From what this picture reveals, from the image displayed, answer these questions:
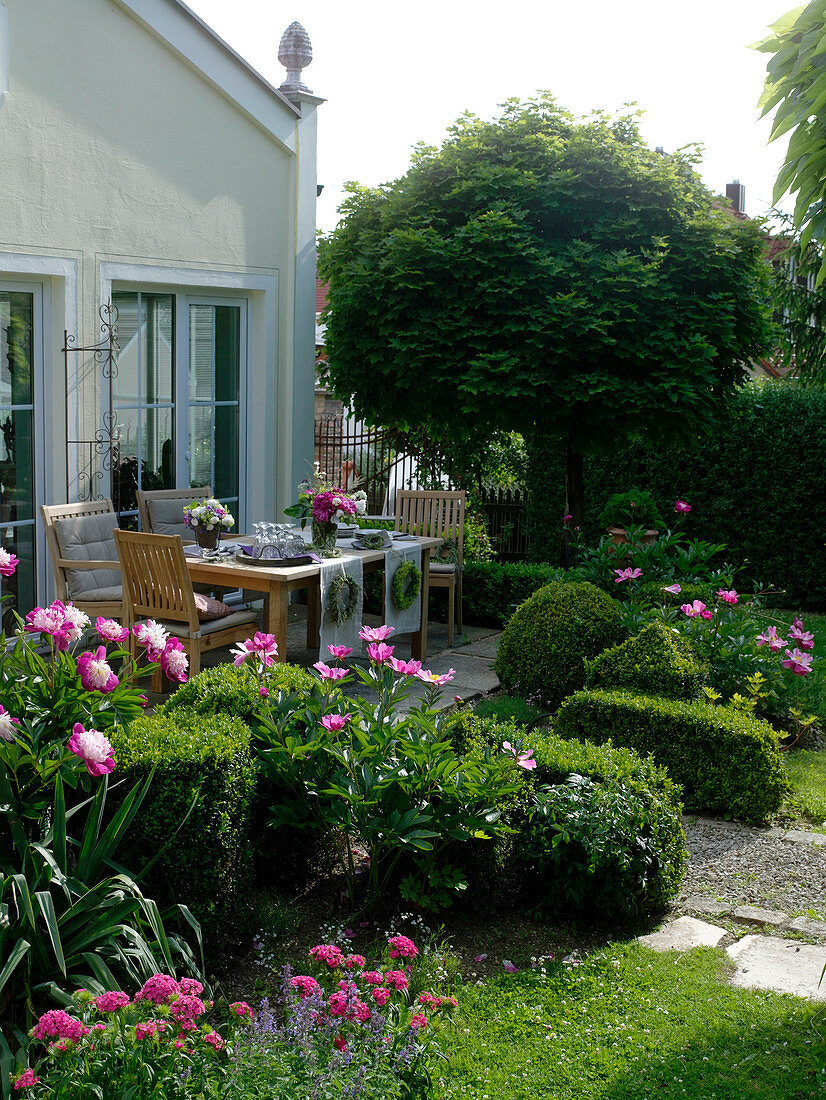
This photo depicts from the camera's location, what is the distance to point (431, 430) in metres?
9.39

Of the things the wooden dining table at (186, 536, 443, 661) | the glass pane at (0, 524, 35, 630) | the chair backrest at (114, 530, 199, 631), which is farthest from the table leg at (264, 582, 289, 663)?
the glass pane at (0, 524, 35, 630)

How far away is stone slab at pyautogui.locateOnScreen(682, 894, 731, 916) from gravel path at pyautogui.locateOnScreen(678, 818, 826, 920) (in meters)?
0.03

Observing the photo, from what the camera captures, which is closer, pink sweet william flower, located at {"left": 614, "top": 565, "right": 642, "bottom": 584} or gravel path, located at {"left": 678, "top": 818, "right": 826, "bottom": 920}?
gravel path, located at {"left": 678, "top": 818, "right": 826, "bottom": 920}

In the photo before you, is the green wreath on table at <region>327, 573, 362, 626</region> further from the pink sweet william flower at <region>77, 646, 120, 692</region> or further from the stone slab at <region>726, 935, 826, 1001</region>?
the stone slab at <region>726, 935, 826, 1001</region>

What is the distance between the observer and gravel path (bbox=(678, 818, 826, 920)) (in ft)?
13.9

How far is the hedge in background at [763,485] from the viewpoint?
10.7 m

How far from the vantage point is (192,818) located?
343 centimetres

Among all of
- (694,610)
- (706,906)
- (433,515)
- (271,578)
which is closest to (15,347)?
(271,578)

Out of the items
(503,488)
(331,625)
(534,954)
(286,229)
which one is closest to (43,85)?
(286,229)

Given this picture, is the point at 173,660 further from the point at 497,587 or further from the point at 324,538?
the point at 497,587

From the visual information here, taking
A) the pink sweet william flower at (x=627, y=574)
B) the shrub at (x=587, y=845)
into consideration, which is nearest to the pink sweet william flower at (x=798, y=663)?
the pink sweet william flower at (x=627, y=574)

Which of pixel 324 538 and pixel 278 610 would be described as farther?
pixel 324 538

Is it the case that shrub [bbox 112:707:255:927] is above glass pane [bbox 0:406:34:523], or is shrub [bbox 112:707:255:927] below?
below

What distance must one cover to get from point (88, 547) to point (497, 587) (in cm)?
370
